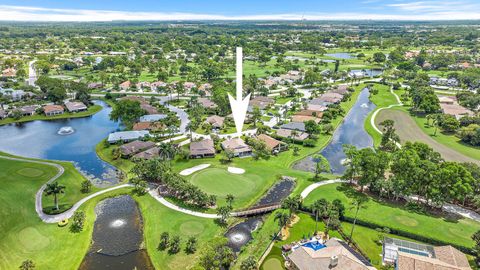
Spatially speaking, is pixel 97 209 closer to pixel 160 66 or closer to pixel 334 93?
pixel 334 93

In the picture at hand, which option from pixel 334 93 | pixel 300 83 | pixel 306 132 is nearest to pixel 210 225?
pixel 306 132

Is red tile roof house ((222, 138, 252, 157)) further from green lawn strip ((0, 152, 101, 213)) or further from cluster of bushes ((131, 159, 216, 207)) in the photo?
green lawn strip ((0, 152, 101, 213))

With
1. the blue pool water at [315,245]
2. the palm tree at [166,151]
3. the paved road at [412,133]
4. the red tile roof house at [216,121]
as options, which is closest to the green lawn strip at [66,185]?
the palm tree at [166,151]

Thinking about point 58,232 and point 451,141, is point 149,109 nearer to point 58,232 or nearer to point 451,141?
point 58,232

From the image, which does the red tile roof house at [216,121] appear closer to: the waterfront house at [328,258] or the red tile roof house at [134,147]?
the red tile roof house at [134,147]

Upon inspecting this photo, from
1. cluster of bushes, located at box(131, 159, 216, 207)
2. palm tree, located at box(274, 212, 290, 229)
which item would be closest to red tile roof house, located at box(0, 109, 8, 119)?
cluster of bushes, located at box(131, 159, 216, 207)

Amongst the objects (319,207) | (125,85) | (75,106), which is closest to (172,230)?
(319,207)
